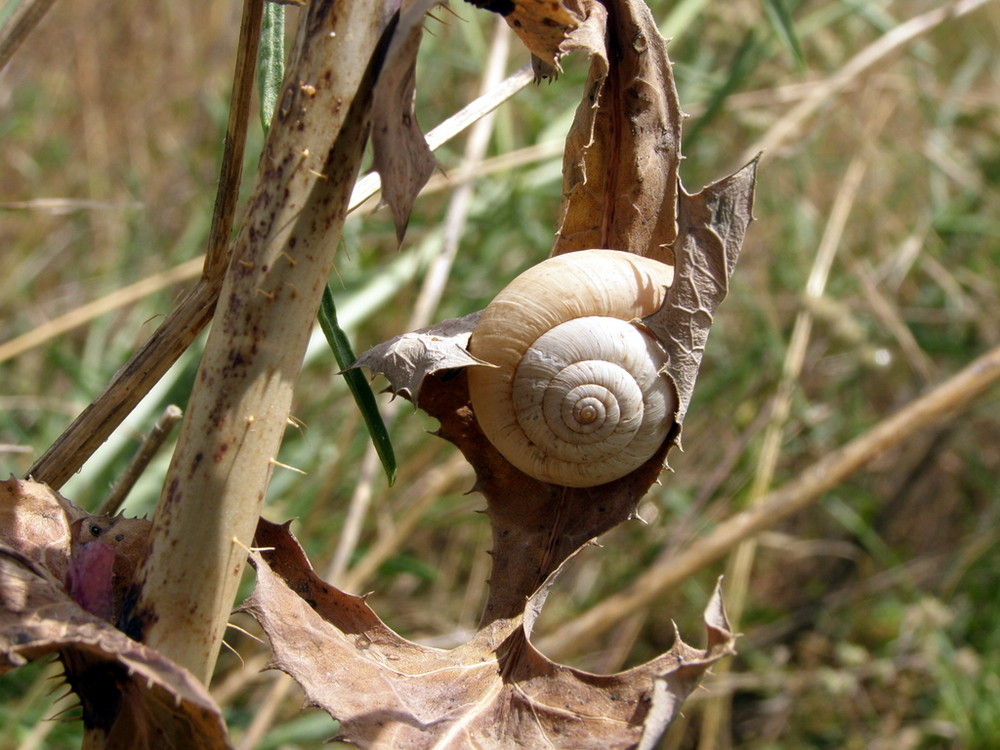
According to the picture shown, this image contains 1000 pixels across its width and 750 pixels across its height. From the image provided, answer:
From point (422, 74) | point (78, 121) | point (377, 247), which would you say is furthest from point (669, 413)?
point (78, 121)

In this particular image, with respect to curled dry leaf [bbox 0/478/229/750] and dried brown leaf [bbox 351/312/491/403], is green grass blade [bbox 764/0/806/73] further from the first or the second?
curled dry leaf [bbox 0/478/229/750]

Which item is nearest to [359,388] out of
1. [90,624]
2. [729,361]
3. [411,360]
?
[411,360]

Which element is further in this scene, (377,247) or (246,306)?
(377,247)

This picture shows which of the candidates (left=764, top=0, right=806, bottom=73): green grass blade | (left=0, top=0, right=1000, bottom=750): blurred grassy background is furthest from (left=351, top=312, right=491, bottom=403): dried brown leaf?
(left=0, top=0, right=1000, bottom=750): blurred grassy background

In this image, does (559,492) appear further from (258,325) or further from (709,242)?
(258,325)

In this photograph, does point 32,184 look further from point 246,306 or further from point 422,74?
point 246,306

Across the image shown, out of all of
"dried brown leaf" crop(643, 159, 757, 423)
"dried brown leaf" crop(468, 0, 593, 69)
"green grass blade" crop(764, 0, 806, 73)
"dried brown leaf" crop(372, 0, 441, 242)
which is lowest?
"dried brown leaf" crop(643, 159, 757, 423)
